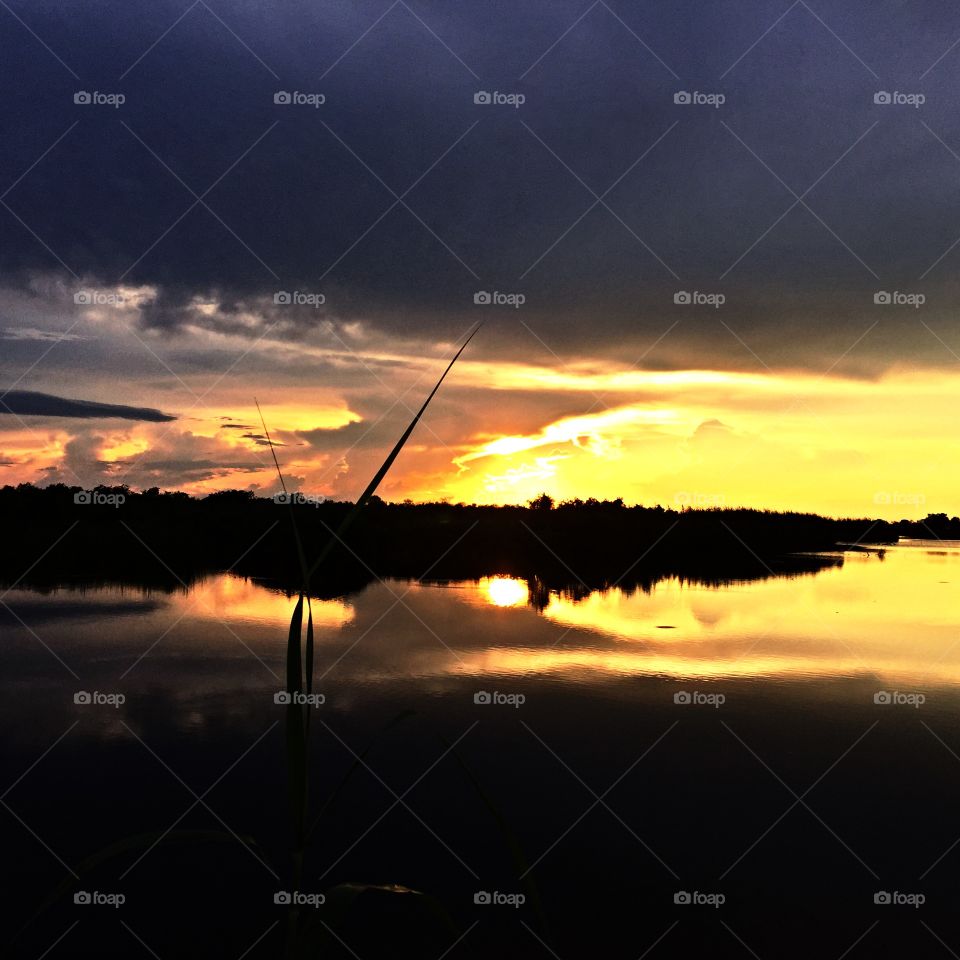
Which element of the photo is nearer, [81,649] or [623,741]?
[623,741]

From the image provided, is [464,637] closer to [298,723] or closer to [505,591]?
[505,591]

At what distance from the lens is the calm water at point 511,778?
15.9 ft

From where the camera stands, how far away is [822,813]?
20.3ft

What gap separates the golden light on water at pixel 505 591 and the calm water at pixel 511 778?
223cm

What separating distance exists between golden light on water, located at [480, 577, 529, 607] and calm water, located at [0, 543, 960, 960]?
223 centimetres

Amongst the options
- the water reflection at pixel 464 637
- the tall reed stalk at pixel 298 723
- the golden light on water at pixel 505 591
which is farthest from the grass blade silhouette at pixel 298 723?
the golden light on water at pixel 505 591

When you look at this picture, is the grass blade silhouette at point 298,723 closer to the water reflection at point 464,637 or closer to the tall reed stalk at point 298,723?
the tall reed stalk at point 298,723

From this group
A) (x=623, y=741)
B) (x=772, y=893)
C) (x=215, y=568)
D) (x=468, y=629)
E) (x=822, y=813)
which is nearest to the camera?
(x=772, y=893)

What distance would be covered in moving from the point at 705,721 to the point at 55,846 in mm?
5692

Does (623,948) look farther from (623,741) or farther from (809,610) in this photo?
(809,610)

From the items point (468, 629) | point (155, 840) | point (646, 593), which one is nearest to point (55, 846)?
point (155, 840)

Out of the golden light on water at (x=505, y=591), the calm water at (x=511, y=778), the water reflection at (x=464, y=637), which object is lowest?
the calm water at (x=511, y=778)

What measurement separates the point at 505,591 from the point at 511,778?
28.9 ft

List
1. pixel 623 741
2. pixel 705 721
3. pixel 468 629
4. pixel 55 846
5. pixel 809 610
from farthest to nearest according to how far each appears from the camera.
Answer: pixel 809 610 → pixel 468 629 → pixel 705 721 → pixel 623 741 → pixel 55 846
